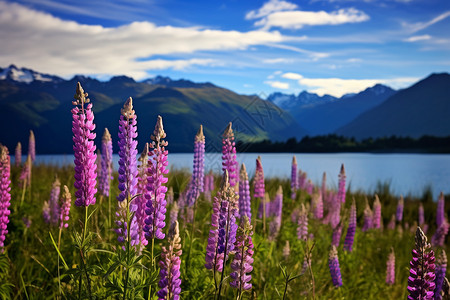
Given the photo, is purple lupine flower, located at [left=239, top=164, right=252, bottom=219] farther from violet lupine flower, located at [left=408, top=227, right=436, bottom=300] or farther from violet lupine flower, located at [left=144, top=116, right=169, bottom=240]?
violet lupine flower, located at [left=408, top=227, right=436, bottom=300]

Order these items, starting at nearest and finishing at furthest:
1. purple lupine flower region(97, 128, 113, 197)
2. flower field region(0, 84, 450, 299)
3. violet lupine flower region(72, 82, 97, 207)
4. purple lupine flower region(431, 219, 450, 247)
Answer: flower field region(0, 84, 450, 299) → violet lupine flower region(72, 82, 97, 207) → purple lupine flower region(97, 128, 113, 197) → purple lupine flower region(431, 219, 450, 247)

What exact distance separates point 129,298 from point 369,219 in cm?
763

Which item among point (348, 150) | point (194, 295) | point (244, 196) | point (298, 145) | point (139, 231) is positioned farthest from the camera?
point (348, 150)

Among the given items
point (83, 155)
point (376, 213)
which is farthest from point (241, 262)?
point (376, 213)

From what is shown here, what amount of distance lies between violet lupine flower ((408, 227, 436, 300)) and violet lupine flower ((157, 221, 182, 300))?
1535 millimetres

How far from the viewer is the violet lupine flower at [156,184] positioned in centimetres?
264

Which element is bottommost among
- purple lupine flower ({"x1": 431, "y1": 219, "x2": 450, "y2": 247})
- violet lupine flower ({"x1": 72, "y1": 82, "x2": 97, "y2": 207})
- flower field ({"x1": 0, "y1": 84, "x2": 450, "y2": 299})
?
purple lupine flower ({"x1": 431, "y1": 219, "x2": 450, "y2": 247})

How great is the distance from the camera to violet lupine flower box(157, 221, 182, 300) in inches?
93.0

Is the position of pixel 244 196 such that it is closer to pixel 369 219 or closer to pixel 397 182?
pixel 369 219

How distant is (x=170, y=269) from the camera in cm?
243

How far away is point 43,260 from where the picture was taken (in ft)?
18.6

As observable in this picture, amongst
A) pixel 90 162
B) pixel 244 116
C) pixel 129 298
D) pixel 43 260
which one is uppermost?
pixel 244 116

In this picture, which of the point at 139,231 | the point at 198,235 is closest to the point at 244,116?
the point at 198,235

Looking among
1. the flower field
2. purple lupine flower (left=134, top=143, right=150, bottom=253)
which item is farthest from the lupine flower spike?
purple lupine flower (left=134, top=143, right=150, bottom=253)
